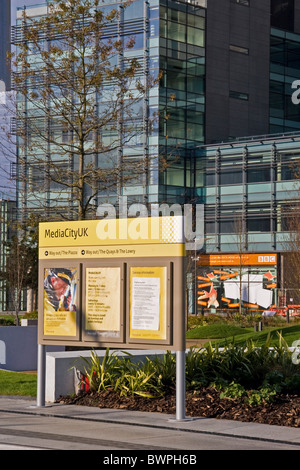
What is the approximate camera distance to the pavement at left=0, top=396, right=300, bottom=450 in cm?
1202

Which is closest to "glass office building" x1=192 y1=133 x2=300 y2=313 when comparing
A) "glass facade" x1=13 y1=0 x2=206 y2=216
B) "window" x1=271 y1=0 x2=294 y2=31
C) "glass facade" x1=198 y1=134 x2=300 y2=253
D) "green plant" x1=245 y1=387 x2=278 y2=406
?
"glass facade" x1=198 y1=134 x2=300 y2=253

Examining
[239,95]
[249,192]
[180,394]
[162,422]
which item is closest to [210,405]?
[180,394]

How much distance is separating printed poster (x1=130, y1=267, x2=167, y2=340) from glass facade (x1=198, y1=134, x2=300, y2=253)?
44.2 metres

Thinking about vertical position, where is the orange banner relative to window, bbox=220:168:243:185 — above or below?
below

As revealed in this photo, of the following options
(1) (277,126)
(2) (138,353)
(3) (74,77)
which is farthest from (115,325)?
(1) (277,126)

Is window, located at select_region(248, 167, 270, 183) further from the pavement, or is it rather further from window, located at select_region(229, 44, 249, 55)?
the pavement

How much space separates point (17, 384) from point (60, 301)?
3806 mm

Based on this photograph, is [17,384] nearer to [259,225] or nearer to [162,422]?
[162,422]

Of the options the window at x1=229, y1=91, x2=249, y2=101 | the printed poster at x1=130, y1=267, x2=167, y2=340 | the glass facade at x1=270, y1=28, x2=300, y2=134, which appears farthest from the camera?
the glass facade at x1=270, y1=28, x2=300, y2=134

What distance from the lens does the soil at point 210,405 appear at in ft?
43.9

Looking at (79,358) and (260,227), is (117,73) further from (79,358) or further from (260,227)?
(260,227)

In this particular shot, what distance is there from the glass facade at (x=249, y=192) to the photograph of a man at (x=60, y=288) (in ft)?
142

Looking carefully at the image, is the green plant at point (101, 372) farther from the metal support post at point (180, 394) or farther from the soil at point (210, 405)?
the metal support post at point (180, 394)

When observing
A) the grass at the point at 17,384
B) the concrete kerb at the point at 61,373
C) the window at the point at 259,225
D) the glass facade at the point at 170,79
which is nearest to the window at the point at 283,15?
the glass facade at the point at 170,79
